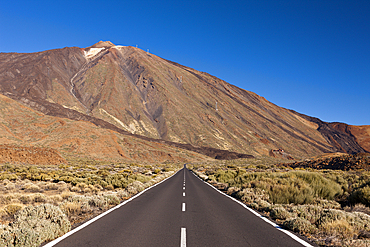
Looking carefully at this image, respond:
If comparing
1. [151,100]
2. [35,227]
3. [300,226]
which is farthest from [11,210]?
[151,100]

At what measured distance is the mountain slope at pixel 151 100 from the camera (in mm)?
112312

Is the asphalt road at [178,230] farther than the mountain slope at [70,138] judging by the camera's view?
No

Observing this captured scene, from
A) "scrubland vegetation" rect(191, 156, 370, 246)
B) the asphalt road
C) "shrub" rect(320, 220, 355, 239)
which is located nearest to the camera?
the asphalt road

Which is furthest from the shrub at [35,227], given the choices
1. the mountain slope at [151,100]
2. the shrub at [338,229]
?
the mountain slope at [151,100]

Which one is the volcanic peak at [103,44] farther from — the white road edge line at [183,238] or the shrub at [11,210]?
the white road edge line at [183,238]

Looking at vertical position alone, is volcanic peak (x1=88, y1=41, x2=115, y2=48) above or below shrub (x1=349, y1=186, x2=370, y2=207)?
above

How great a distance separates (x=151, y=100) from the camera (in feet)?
434

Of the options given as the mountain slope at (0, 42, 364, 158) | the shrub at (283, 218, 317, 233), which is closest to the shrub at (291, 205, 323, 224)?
the shrub at (283, 218, 317, 233)

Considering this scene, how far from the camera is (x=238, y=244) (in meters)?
5.66

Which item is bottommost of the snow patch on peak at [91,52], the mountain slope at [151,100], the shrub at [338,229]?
the shrub at [338,229]

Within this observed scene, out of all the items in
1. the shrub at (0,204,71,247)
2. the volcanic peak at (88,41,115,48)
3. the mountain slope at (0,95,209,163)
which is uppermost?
the volcanic peak at (88,41,115,48)

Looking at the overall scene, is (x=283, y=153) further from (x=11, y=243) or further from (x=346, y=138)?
(x=11, y=243)

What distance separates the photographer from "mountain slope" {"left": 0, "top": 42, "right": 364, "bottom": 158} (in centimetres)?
11231

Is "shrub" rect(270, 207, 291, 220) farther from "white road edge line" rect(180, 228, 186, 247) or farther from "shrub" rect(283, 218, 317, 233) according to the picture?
"white road edge line" rect(180, 228, 186, 247)
